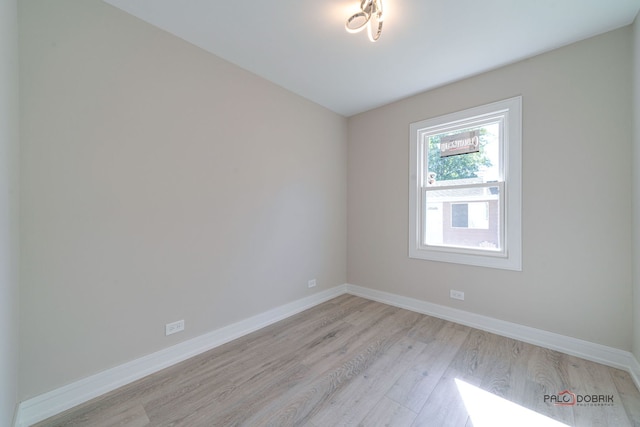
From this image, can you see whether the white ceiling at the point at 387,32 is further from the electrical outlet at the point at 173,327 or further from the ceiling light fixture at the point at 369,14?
the electrical outlet at the point at 173,327

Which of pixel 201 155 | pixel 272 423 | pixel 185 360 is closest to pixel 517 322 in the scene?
pixel 272 423

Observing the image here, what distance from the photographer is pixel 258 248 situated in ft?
8.87

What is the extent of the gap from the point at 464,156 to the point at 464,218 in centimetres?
73

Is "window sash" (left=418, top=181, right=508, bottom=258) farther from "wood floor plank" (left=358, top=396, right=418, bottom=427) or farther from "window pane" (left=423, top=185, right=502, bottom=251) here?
"wood floor plank" (left=358, top=396, right=418, bottom=427)

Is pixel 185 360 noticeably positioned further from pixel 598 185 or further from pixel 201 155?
pixel 598 185

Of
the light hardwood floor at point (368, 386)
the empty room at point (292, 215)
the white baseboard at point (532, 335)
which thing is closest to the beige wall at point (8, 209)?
the empty room at point (292, 215)

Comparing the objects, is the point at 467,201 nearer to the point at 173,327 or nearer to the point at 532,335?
the point at 532,335

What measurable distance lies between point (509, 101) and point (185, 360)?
3.91 meters

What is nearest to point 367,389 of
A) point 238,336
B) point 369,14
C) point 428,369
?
point 428,369

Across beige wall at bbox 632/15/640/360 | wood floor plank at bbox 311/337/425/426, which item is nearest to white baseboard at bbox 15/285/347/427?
wood floor plank at bbox 311/337/425/426

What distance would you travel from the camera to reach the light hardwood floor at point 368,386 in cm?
151

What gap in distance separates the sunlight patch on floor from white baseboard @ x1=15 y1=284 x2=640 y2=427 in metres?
0.99

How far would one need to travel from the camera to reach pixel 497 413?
1550 millimetres

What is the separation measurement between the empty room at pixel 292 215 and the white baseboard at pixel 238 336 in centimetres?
1
